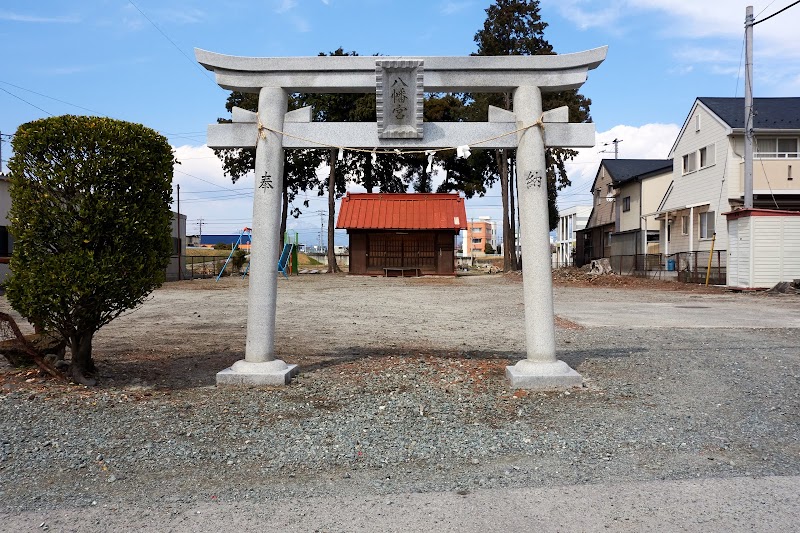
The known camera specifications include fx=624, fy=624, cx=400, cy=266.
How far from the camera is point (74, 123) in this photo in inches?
233

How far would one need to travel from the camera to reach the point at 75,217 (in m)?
5.84

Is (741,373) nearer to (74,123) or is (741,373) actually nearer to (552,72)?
(552,72)

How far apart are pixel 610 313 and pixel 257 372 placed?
1007 centimetres

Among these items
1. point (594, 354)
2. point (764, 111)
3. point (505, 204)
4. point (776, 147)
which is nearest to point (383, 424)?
point (594, 354)

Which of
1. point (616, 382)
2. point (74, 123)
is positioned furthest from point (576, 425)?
point (74, 123)

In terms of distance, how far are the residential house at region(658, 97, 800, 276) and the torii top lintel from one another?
19742 mm

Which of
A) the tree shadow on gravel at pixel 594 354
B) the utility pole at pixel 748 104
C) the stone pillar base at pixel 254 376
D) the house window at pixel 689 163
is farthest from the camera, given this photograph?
the house window at pixel 689 163

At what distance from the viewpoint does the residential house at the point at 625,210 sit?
35.6 m

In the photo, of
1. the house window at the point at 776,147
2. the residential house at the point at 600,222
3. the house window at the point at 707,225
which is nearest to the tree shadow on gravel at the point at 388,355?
the house window at the point at 707,225

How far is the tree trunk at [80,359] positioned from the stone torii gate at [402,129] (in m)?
1.42

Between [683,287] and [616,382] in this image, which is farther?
[683,287]

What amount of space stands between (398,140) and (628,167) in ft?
127

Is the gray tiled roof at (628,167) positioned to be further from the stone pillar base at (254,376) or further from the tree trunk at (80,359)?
the tree trunk at (80,359)

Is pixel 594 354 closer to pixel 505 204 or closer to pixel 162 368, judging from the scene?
pixel 162 368
